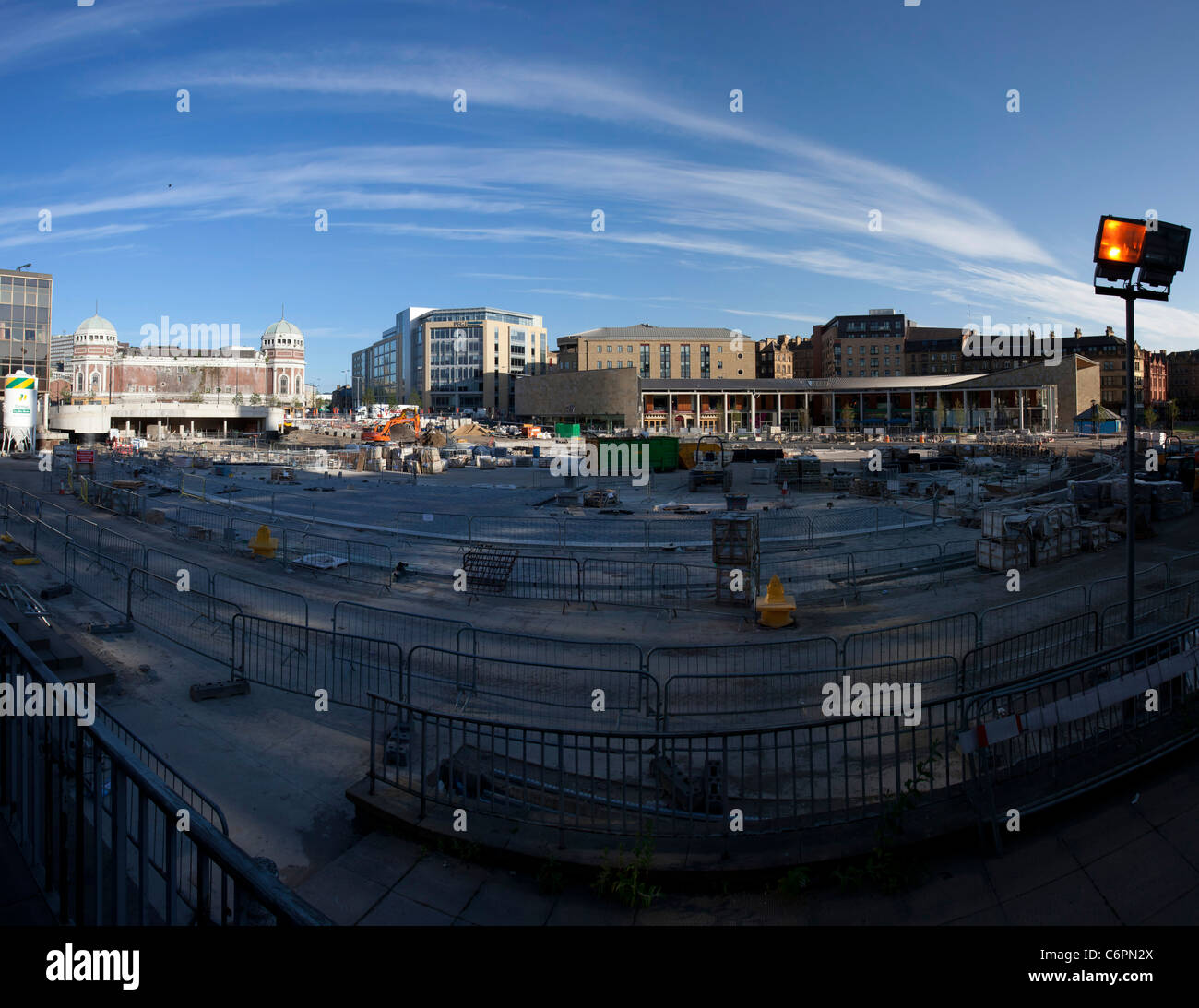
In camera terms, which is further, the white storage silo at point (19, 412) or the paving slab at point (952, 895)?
the white storage silo at point (19, 412)

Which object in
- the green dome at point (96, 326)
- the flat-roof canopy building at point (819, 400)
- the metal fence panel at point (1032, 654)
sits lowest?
the metal fence panel at point (1032, 654)

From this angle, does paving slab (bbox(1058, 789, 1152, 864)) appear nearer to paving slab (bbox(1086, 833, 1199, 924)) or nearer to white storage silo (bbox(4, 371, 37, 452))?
paving slab (bbox(1086, 833, 1199, 924))

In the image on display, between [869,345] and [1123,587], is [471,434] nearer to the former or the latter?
[1123,587]

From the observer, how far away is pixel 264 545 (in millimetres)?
19906

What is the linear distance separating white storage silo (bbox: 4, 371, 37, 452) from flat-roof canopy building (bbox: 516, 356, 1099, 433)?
70.4 metres

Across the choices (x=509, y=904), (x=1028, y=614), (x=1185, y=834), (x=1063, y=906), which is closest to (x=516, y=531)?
(x=1028, y=614)

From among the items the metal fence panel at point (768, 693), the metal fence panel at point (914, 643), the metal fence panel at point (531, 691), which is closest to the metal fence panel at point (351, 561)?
the metal fence panel at point (531, 691)

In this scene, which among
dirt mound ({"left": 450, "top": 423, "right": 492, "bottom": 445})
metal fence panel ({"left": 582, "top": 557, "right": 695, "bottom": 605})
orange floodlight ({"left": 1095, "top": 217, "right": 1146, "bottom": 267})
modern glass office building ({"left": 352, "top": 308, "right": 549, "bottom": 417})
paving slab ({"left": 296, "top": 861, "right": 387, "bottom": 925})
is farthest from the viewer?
modern glass office building ({"left": 352, "top": 308, "right": 549, "bottom": 417})

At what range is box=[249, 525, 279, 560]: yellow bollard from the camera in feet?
65.2

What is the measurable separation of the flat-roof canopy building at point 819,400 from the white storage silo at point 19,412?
2771 inches

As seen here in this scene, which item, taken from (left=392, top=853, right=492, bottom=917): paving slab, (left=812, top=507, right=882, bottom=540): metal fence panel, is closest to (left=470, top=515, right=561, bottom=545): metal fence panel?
(left=812, top=507, right=882, bottom=540): metal fence panel

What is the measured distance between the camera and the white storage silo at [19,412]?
56.8m

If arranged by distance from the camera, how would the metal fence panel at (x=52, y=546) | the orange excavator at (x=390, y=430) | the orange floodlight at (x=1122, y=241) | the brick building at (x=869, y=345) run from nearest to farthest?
1. the orange floodlight at (x=1122, y=241)
2. the metal fence panel at (x=52, y=546)
3. the orange excavator at (x=390, y=430)
4. the brick building at (x=869, y=345)

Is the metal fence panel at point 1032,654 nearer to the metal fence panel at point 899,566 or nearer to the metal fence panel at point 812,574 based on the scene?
the metal fence panel at point 812,574
